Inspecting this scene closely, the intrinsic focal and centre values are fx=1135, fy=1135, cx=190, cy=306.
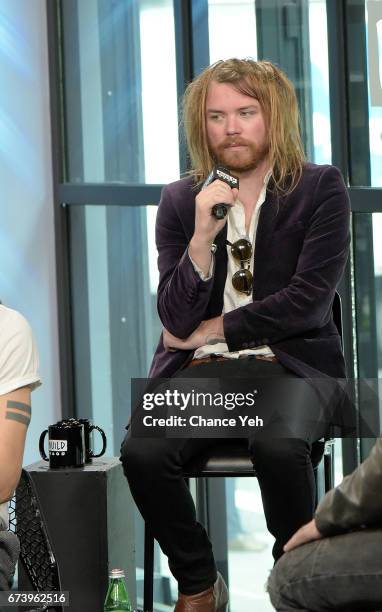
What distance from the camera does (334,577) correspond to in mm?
1737

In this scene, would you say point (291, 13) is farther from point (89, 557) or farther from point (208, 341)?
point (89, 557)

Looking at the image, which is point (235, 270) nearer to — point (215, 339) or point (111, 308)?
point (215, 339)

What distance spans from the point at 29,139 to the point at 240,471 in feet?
7.83

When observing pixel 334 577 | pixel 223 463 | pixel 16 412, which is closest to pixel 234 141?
pixel 223 463

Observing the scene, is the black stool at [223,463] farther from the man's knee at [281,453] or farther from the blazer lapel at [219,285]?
the blazer lapel at [219,285]

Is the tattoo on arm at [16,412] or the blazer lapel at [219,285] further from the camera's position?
the blazer lapel at [219,285]

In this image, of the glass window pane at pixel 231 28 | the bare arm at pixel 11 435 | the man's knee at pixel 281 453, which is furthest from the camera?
the glass window pane at pixel 231 28

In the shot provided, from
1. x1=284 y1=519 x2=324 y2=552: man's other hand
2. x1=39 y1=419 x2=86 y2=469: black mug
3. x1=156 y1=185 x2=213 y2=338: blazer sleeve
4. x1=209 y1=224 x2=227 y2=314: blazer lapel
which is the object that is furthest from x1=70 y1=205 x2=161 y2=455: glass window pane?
x1=284 y1=519 x2=324 y2=552: man's other hand

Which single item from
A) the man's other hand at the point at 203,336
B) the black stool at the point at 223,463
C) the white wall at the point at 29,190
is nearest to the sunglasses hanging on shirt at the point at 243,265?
the man's other hand at the point at 203,336

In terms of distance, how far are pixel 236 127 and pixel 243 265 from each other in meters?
0.38

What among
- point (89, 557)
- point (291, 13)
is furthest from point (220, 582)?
point (291, 13)

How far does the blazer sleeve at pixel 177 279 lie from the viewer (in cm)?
302

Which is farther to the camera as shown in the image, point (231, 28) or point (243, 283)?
point (231, 28)

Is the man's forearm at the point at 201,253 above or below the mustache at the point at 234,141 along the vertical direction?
below
